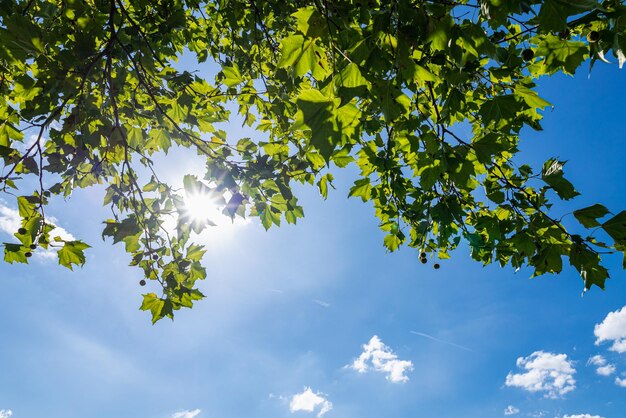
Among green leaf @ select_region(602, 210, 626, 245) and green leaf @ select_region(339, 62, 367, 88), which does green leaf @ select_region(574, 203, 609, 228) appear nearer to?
green leaf @ select_region(602, 210, 626, 245)

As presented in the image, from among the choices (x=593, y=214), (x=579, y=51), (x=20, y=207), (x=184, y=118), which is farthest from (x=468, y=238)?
(x=20, y=207)

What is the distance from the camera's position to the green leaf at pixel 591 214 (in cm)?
249

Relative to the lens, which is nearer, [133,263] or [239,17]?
[133,263]

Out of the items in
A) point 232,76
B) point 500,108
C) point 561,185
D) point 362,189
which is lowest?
point 561,185

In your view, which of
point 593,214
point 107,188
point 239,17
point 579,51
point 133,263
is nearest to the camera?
point 593,214

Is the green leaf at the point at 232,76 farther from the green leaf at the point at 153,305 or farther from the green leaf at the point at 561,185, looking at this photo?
the green leaf at the point at 561,185

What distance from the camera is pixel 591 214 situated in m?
2.51

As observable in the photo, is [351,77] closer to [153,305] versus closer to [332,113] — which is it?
[332,113]

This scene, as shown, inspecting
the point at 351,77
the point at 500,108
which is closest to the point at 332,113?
the point at 351,77

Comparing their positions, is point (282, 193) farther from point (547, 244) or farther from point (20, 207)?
point (20, 207)

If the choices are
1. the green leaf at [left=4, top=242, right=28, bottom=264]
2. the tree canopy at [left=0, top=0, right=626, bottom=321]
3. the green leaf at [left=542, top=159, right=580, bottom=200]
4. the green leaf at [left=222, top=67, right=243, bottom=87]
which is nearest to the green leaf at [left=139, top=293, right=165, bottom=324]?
the tree canopy at [left=0, top=0, right=626, bottom=321]

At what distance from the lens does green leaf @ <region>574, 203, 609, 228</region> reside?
249cm

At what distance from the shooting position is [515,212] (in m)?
3.25

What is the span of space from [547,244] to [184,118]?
381 centimetres
